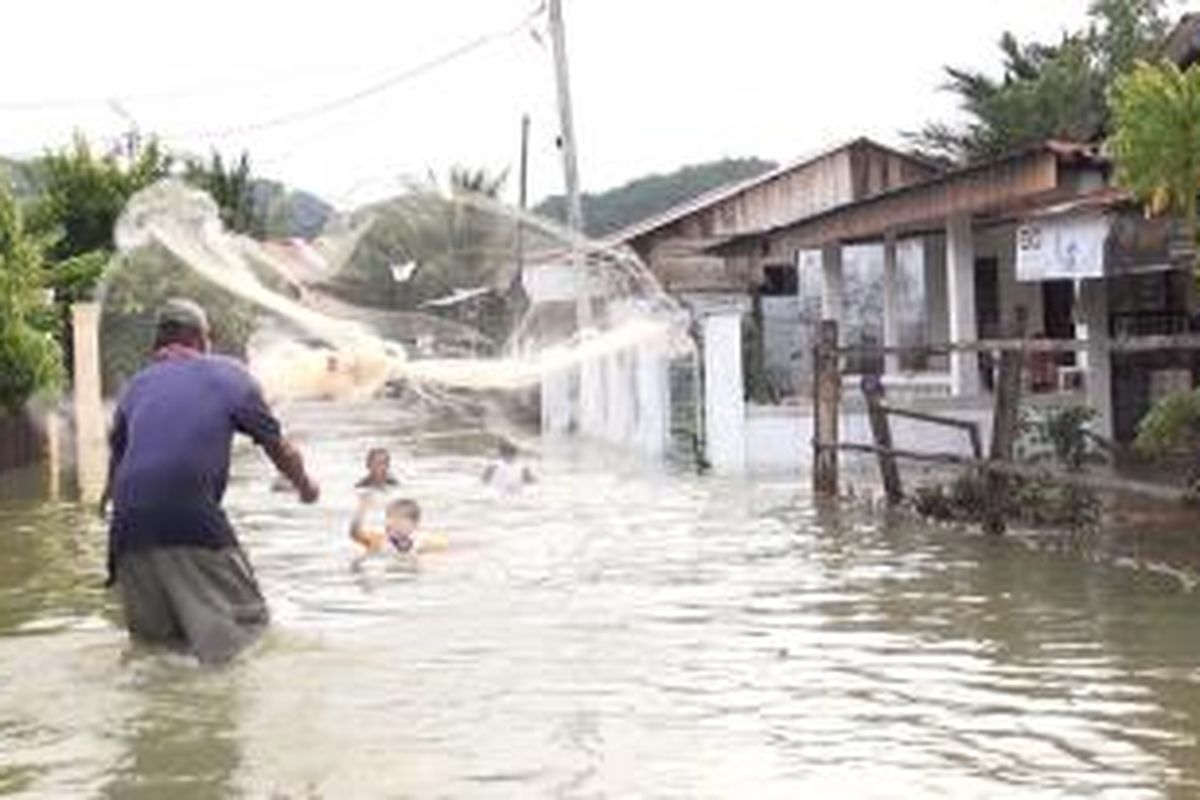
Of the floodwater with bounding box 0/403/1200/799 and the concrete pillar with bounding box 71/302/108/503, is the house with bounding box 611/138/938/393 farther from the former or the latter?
the floodwater with bounding box 0/403/1200/799

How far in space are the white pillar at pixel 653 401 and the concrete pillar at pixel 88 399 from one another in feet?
21.1

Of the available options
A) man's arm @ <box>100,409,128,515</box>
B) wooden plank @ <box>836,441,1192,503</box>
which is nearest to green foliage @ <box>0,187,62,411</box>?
wooden plank @ <box>836,441,1192,503</box>

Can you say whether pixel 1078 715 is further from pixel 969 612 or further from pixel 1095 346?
pixel 1095 346

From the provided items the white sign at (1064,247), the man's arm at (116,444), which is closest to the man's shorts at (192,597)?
the man's arm at (116,444)

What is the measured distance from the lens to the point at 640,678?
9.74 meters

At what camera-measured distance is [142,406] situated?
9.73 m

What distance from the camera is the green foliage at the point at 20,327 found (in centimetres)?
2392

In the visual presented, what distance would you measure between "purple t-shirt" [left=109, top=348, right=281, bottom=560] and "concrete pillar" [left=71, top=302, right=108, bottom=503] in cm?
1617

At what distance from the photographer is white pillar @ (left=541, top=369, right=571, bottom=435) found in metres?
29.5

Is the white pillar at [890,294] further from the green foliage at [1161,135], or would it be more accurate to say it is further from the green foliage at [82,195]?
the green foliage at [82,195]

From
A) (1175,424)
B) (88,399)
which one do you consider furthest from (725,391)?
(88,399)

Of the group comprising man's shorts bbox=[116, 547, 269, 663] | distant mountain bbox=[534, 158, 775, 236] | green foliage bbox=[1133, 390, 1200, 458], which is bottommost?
man's shorts bbox=[116, 547, 269, 663]

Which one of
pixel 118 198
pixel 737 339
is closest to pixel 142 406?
pixel 737 339

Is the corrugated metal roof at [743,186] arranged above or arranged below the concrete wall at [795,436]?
above
